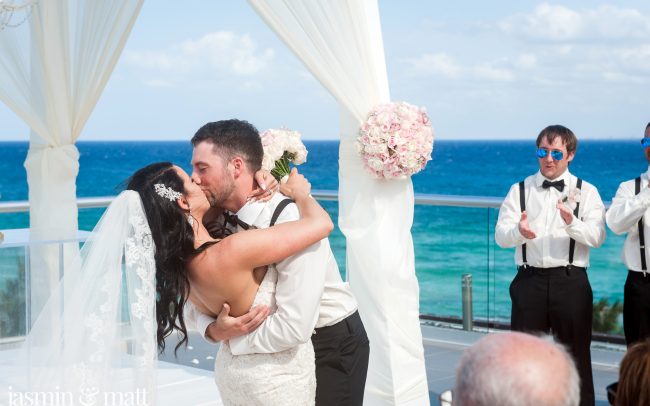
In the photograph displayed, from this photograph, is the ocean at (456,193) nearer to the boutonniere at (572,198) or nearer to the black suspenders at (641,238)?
the boutonniere at (572,198)

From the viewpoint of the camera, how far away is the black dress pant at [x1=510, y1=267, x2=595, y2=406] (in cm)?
483

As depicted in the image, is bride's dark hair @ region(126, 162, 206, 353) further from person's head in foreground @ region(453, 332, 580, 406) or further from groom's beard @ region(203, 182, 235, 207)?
person's head in foreground @ region(453, 332, 580, 406)

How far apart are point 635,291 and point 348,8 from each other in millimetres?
1924

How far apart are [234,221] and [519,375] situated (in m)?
1.53

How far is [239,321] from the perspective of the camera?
2775 millimetres

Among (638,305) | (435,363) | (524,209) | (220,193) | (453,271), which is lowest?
(435,363)

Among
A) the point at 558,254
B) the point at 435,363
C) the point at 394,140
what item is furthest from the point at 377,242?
the point at 435,363

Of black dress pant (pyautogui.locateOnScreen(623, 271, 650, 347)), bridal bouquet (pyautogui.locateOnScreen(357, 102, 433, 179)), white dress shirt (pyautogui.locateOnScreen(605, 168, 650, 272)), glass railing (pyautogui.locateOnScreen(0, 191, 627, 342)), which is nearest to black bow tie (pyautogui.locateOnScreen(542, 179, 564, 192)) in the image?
white dress shirt (pyautogui.locateOnScreen(605, 168, 650, 272))

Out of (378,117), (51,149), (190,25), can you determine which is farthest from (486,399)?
(190,25)

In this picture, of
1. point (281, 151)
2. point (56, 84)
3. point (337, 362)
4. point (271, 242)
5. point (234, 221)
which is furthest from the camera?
point (56, 84)

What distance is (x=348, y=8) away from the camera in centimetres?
462

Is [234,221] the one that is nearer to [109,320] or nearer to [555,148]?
[109,320]

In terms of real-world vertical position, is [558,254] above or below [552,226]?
below

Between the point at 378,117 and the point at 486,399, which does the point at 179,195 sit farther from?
the point at 378,117
